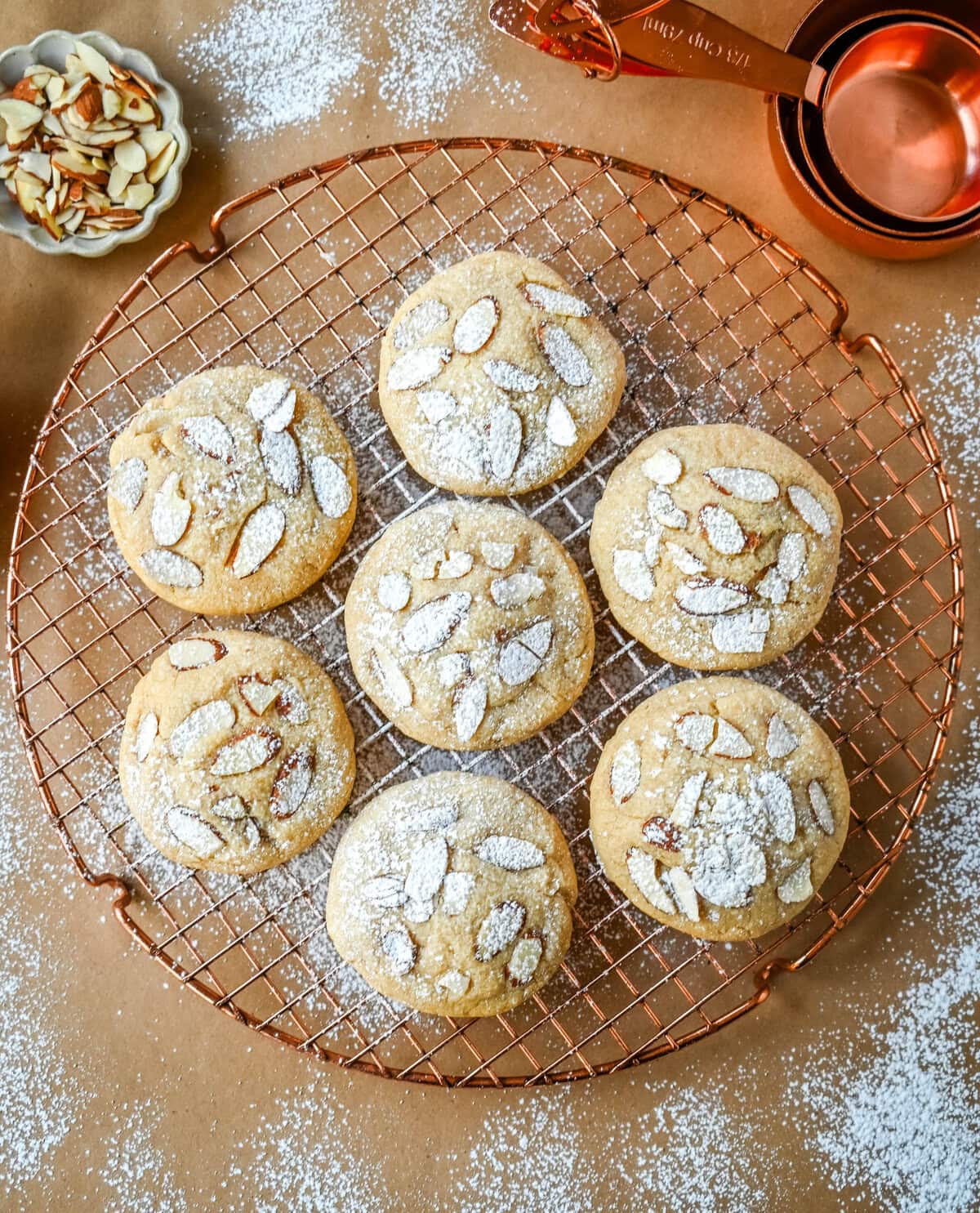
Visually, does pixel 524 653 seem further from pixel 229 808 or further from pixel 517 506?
pixel 229 808

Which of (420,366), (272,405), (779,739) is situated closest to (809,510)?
(779,739)

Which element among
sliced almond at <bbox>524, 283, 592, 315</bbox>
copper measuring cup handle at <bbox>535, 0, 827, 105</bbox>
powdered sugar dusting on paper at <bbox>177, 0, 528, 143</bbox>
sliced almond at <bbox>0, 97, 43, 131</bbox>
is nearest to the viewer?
copper measuring cup handle at <bbox>535, 0, 827, 105</bbox>

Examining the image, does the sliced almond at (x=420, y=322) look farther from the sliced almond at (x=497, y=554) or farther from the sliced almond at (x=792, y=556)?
the sliced almond at (x=792, y=556)

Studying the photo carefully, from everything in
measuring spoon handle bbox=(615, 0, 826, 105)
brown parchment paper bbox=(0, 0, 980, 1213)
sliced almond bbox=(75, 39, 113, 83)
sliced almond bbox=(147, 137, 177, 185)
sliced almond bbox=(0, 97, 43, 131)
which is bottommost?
brown parchment paper bbox=(0, 0, 980, 1213)

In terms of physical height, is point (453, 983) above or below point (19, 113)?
below

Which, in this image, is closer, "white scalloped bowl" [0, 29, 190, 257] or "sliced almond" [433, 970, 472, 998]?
"sliced almond" [433, 970, 472, 998]

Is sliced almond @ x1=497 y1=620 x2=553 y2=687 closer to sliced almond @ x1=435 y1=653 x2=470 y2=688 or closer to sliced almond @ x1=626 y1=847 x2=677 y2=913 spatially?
sliced almond @ x1=435 y1=653 x2=470 y2=688

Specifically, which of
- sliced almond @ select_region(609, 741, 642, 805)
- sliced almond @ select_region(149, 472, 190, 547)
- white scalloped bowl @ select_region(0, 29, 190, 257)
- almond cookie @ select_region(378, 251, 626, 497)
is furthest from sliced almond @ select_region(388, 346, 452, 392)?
sliced almond @ select_region(609, 741, 642, 805)
